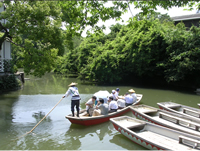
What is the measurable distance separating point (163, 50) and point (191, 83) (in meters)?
4.87

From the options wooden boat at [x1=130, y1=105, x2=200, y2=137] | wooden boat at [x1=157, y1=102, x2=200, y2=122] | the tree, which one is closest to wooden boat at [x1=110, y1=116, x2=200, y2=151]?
wooden boat at [x1=130, y1=105, x2=200, y2=137]

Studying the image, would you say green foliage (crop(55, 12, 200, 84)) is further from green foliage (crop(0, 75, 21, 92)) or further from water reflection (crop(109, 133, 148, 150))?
water reflection (crop(109, 133, 148, 150))

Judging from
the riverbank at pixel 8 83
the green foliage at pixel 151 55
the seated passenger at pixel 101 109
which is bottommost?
the seated passenger at pixel 101 109

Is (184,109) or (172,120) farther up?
(184,109)

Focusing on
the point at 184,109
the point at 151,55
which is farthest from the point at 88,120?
the point at 151,55

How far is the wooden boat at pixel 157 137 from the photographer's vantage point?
19.8 feet

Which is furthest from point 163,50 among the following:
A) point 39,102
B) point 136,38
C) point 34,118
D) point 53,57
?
point 34,118

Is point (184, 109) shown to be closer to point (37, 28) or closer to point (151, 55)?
point (37, 28)

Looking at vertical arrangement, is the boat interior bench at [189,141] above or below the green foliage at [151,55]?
below

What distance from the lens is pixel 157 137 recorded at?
23.1 ft

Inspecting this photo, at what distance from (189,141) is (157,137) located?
1.15 metres

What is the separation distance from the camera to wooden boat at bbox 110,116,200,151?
19.8ft

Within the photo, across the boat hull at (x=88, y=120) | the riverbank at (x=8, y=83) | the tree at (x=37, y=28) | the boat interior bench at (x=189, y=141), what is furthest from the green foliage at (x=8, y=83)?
the boat interior bench at (x=189, y=141)

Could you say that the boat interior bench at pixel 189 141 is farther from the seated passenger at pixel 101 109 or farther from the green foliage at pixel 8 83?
the green foliage at pixel 8 83
